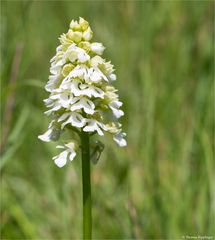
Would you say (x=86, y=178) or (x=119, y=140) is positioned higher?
(x=119, y=140)

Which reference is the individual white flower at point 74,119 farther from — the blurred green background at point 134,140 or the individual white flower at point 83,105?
the blurred green background at point 134,140

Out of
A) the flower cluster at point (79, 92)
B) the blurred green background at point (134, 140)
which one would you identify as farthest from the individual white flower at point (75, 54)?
the blurred green background at point (134, 140)

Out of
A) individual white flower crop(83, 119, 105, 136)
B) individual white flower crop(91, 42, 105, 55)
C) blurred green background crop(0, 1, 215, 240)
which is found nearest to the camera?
individual white flower crop(83, 119, 105, 136)

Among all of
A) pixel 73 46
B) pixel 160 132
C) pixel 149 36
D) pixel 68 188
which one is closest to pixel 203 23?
pixel 149 36

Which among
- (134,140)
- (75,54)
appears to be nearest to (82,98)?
(75,54)

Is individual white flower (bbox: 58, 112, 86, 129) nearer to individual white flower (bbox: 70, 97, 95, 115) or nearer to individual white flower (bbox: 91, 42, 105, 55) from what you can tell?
individual white flower (bbox: 70, 97, 95, 115)

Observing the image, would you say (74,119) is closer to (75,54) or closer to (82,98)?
(82,98)

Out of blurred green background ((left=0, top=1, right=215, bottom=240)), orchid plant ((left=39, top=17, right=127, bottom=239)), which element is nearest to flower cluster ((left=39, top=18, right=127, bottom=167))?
orchid plant ((left=39, top=17, right=127, bottom=239))

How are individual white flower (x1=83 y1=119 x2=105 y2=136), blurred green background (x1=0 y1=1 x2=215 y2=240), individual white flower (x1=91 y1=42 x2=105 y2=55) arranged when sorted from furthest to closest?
blurred green background (x1=0 y1=1 x2=215 y2=240), individual white flower (x1=91 y1=42 x2=105 y2=55), individual white flower (x1=83 y1=119 x2=105 y2=136)
